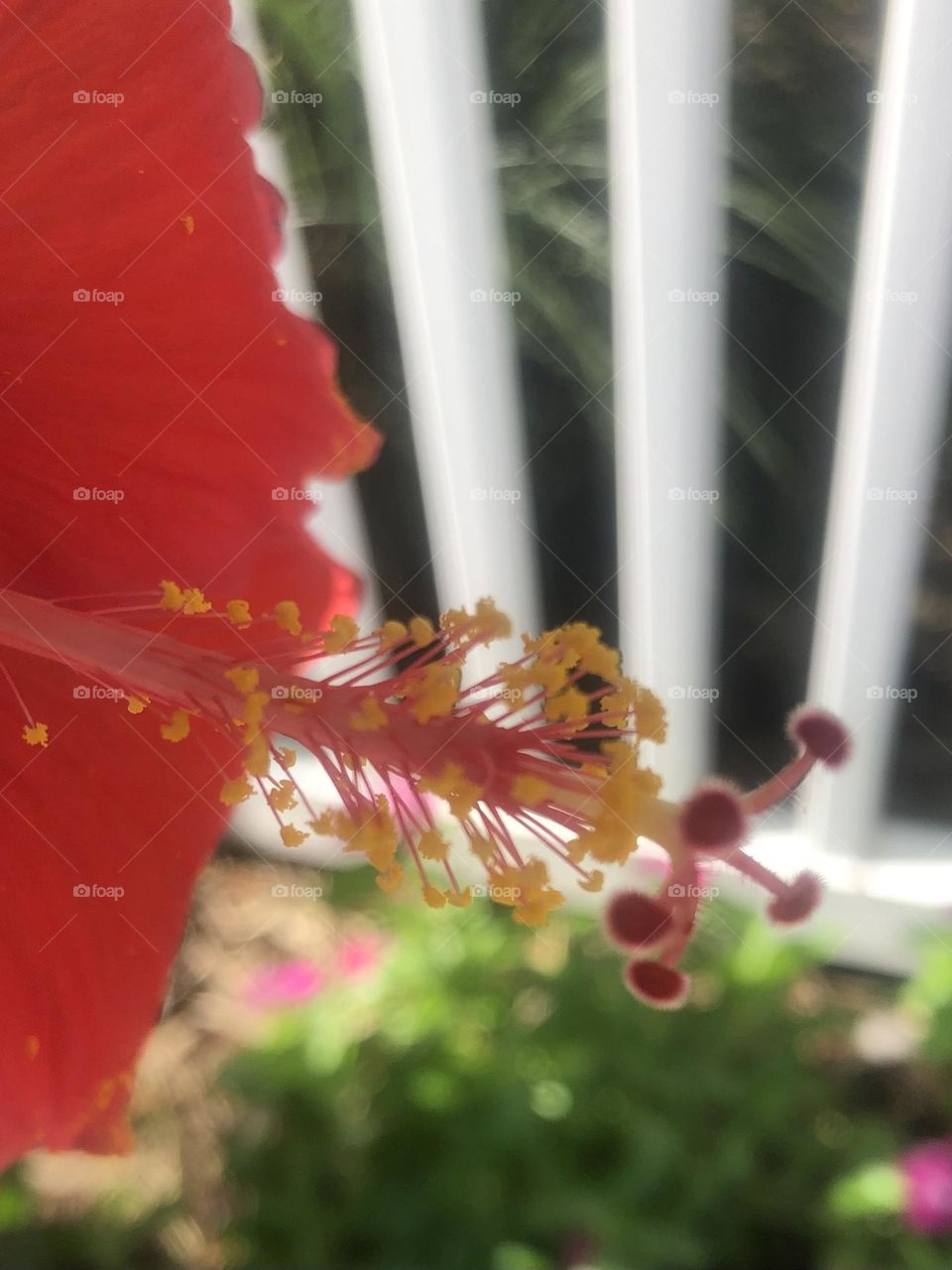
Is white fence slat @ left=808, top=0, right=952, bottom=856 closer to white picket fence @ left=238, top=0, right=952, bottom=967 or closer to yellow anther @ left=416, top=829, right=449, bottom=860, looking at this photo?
white picket fence @ left=238, top=0, right=952, bottom=967

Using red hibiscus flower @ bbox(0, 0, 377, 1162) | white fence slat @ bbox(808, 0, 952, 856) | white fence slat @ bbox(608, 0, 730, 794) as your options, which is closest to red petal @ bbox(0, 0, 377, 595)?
red hibiscus flower @ bbox(0, 0, 377, 1162)

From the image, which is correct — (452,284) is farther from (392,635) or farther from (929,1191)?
(929,1191)

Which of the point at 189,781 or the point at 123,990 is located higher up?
the point at 189,781

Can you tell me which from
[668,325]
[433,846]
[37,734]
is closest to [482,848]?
[433,846]

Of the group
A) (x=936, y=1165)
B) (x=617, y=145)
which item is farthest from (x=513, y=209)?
(x=936, y=1165)

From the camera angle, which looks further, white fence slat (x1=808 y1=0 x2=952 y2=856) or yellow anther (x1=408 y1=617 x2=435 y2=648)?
white fence slat (x1=808 y1=0 x2=952 y2=856)

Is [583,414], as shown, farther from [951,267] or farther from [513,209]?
[951,267]
